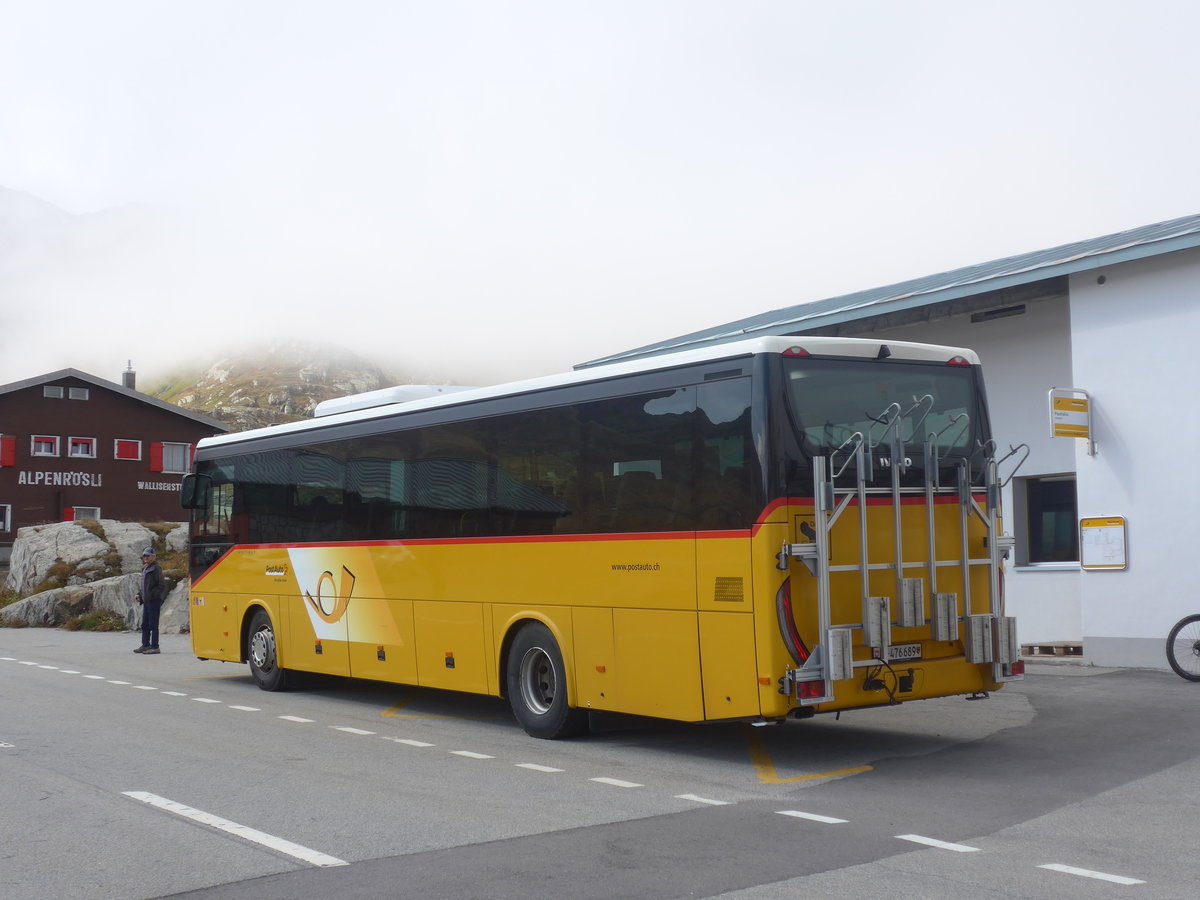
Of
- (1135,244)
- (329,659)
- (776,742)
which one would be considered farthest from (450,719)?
(1135,244)

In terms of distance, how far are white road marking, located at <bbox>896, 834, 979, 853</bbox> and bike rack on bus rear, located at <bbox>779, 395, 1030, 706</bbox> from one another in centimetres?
191

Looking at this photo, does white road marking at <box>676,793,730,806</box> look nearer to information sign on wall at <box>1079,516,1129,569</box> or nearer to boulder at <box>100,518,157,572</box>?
information sign on wall at <box>1079,516,1129,569</box>

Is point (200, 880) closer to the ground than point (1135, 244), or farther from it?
closer to the ground

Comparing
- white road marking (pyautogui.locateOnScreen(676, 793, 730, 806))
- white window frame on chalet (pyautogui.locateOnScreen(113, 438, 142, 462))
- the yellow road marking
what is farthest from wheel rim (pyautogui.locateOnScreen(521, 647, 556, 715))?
white window frame on chalet (pyautogui.locateOnScreen(113, 438, 142, 462))

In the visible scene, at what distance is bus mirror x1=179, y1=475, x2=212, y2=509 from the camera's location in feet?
57.1

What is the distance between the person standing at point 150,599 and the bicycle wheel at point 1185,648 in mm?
16497

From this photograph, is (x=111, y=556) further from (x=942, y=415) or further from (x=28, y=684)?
(x=942, y=415)

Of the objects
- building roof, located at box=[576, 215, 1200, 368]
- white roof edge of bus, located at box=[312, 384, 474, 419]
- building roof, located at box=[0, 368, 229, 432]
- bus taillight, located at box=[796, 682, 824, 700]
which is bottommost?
bus taillight, located at box=[796, 682, 824, 700]

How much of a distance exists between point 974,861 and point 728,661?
3.09 meters

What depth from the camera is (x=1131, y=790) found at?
8594 mm

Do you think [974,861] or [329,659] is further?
[329,659]

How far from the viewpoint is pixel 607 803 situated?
8336 mm

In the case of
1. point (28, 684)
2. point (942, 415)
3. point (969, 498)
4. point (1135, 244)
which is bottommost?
point (28, 684)

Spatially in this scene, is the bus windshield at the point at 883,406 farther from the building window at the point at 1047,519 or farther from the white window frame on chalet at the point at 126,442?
the white window frame on chalet at the point at 126,442
